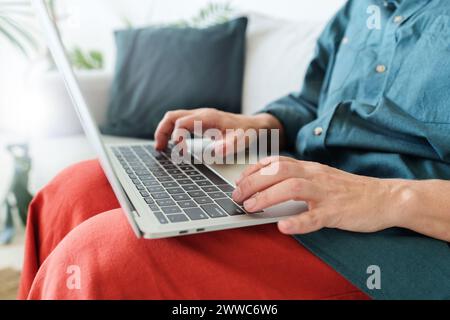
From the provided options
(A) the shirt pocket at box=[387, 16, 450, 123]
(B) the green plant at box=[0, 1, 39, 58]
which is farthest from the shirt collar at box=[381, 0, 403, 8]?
(B) the green plant at box=[0, 1, 39, 58]

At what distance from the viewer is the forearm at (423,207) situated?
21.5 inches

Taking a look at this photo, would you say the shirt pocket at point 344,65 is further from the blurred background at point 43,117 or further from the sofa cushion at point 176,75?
the sofa cushion at point 176,75

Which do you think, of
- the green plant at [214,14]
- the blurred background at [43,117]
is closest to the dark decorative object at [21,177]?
the blurred background at [43,117]

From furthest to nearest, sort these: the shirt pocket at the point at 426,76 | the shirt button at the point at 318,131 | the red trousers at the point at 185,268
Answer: the shirt button at the point at 318,131 < the shirt pocket at the point at 426,76 < the red trousers at the point at 185,268

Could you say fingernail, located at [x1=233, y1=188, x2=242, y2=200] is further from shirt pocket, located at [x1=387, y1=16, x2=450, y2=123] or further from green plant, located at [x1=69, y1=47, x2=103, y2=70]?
green plant, located at [x1=69, y1=47, x2=103, y2=70]

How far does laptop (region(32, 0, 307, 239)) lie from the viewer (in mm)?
487

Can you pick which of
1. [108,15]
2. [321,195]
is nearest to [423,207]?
[321,195]

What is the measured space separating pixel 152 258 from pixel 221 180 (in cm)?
22

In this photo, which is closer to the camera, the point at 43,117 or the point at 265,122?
the point at 265,122

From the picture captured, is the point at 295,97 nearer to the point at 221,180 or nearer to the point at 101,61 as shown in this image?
the point at 221,180

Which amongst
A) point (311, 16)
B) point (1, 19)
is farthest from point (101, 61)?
point (311, 16)

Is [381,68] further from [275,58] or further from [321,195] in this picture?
[275,58]

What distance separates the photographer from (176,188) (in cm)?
65

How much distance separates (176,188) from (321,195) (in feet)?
Answer: 0.75
